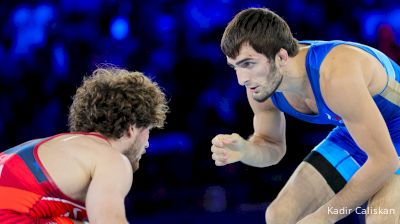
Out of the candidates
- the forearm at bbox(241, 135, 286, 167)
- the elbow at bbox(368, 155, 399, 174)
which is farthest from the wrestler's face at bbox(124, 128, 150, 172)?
the elbow at bbox(368, 155, 399, 174)

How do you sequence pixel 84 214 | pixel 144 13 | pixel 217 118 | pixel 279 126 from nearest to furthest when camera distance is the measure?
1. pixel 84 214
2. pixel 279 126
3. pixel 217 118
4. pixel 144 13

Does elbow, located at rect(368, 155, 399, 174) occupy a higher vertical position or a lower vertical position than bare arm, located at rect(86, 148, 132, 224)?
lower

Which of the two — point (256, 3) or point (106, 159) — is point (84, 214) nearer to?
point (106, 159)

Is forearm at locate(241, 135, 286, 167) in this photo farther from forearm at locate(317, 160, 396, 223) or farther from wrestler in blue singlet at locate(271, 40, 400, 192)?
forearm at locate(317, 160, 396, 223)

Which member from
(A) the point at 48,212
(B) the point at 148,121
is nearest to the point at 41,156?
(A) the point at 48,212

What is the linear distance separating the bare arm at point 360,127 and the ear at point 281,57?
25cm

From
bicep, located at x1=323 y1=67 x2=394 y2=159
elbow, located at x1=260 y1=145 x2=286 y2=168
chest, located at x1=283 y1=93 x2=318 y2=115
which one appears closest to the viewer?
bicep, located at x1=323 y1=67 x2=394 y2=159

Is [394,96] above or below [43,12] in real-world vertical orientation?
below

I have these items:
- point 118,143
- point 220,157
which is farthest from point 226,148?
point 118,143

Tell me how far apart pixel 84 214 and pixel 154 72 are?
322 centimetres

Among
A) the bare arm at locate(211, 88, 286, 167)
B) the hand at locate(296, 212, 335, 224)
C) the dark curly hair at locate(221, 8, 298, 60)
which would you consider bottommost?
the hand at locate(296, 212, 335, 224)

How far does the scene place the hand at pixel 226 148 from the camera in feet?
9.64

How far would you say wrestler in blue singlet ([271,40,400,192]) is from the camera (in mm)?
2910

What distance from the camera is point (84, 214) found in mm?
2615
